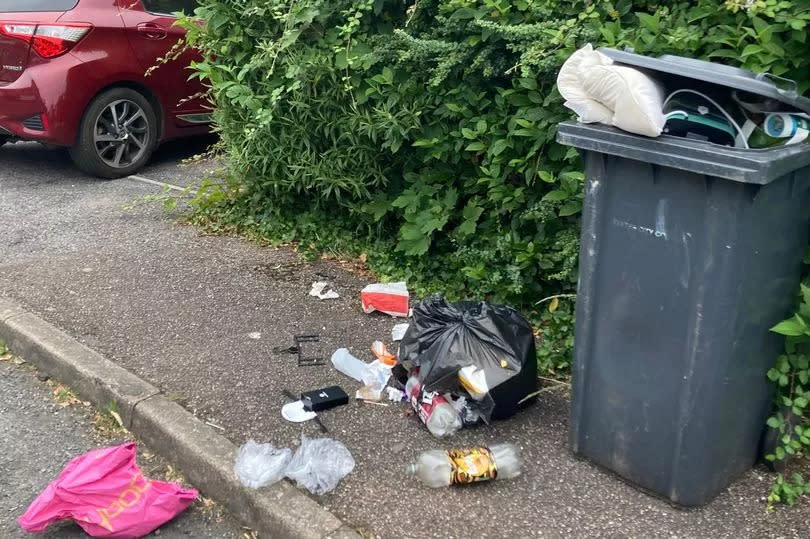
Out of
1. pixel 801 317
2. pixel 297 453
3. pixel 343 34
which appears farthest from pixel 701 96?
pixel 343 34

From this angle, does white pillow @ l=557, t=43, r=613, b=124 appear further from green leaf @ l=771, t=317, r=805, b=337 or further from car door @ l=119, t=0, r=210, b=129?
car door @ l=119, t=0, r=210, b=129

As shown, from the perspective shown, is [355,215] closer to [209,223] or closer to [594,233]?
[209,223]

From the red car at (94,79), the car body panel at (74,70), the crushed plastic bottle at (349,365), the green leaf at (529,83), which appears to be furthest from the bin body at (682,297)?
the red car at (94,79)

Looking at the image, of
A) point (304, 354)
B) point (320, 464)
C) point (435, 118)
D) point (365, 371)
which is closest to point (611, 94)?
point (320, 464)

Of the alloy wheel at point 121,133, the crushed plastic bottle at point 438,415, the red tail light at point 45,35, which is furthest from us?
the alloy wheel at point 121,133

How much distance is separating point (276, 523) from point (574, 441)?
1.19 m

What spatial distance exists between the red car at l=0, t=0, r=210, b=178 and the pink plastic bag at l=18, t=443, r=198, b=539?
14.5ft

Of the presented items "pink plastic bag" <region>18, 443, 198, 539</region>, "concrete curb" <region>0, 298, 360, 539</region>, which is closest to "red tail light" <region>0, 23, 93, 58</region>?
"concrete curb" <region>0, 298, 360, 539</region>

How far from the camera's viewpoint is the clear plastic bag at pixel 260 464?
120 inches

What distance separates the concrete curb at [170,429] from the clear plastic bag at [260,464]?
0.10 feet

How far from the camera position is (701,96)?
2.68 meters

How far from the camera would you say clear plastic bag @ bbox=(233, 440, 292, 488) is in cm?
305

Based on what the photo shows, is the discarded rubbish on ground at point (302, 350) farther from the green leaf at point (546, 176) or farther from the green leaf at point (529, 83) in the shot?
the green leaf at point (529, 83)

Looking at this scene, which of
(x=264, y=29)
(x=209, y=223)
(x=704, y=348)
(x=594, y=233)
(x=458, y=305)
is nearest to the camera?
(x=704, y=348)
